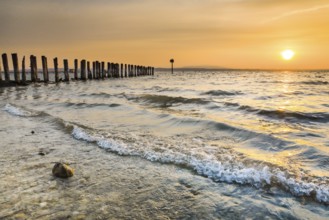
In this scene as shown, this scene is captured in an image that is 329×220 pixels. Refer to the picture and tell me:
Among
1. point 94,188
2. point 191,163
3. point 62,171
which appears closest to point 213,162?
point 191,163

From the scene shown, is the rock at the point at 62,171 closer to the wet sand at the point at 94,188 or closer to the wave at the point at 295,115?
the wet sand at the point at 94,188

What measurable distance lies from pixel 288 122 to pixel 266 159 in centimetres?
404

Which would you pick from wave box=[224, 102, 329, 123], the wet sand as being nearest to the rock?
the wet sand

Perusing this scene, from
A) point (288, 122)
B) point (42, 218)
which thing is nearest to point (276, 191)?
point (42, 218)

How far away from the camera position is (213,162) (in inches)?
180

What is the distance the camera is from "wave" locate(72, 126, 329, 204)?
369cm

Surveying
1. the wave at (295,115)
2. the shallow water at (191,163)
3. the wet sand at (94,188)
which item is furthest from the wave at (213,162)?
the wave at (295,115)

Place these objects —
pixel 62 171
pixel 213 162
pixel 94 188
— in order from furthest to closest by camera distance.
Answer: pixel 213 162 → pixel 62 171 → pixel 94 188

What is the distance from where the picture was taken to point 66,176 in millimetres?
4016

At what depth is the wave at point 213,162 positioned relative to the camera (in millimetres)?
3693

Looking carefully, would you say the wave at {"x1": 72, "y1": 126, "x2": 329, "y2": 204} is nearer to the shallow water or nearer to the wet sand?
the shallow water

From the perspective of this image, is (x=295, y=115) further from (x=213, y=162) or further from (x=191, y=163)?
(x=191, y=163)

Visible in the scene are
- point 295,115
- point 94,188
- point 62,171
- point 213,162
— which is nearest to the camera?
point 94,188

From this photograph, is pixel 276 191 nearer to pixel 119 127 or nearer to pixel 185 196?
pixel 185 196
